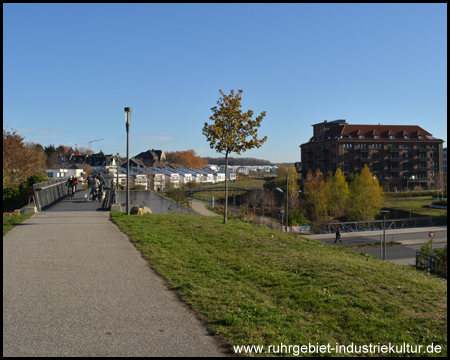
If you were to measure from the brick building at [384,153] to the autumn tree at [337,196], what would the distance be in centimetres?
2073

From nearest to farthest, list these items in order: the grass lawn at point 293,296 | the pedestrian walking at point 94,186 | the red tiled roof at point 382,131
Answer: the grass lawn at point 293,296
the pedestrian walking at point 94,186
the red tiled roof at point 382,131

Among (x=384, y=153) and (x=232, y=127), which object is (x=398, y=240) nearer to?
(x=232, y=127)

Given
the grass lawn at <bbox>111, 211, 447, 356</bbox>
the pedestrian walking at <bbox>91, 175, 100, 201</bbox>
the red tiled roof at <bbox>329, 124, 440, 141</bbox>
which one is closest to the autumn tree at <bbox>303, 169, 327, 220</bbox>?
the red tiled roof at <bbox>329, 124, 440, 141</bbox>

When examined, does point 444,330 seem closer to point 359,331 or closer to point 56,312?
point 359,331

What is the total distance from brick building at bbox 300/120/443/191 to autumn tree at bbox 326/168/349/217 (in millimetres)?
20730

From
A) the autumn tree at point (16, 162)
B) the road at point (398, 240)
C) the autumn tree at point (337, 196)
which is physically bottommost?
the road at point (398, 240)

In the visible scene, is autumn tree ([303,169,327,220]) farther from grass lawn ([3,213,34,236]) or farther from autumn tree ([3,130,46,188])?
grass lawn ([3,213,34,236])

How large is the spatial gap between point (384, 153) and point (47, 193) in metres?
77.2

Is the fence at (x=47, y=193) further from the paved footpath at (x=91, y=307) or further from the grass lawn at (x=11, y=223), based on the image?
the paved footpath at (x=91, y=307)

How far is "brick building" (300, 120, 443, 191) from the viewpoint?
83562 mm

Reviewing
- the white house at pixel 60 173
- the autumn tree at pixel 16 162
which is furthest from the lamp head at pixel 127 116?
the white house at pixel 60 173

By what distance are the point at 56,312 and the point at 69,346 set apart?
1.35 meters

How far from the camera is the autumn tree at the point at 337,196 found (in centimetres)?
6144

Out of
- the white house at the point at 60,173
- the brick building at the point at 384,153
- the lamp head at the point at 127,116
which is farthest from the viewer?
the brick building at the point at 384,153
